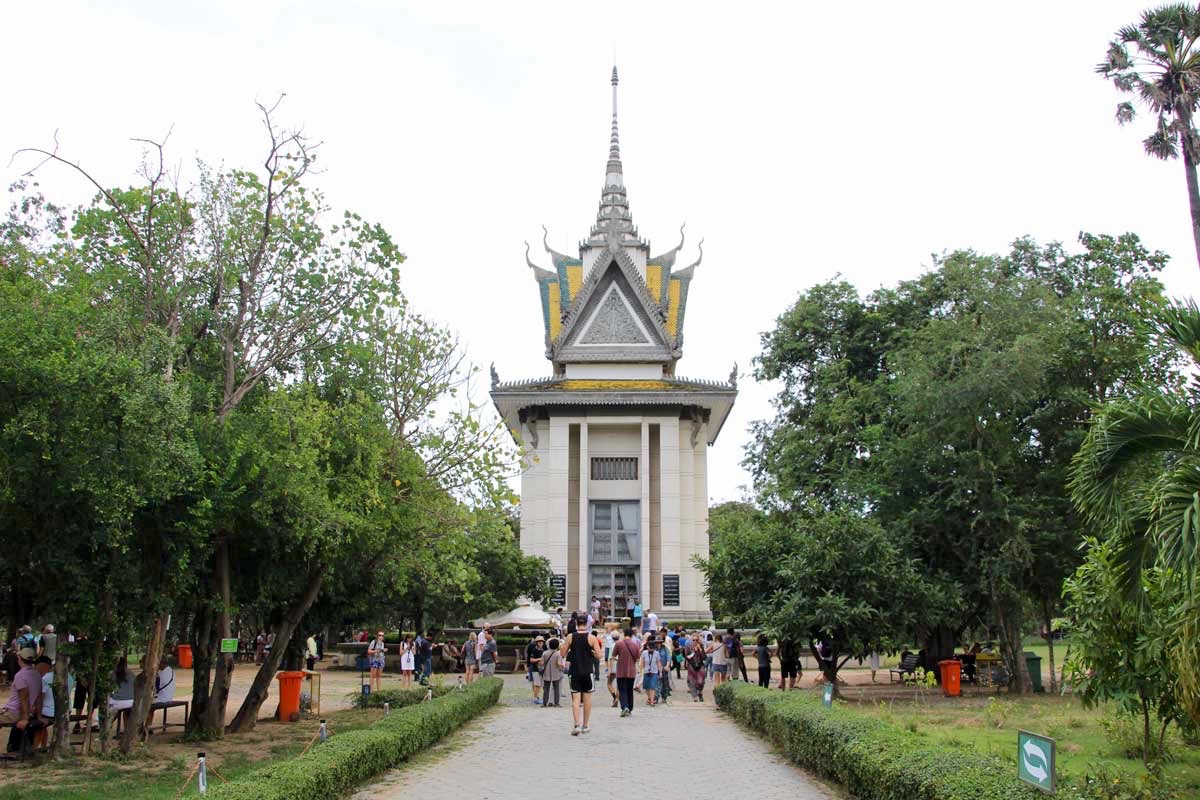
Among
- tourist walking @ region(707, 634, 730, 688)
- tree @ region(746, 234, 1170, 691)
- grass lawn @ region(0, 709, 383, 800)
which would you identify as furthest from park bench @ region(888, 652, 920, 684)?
grass lawn @ region(0, 709, 383, 800)

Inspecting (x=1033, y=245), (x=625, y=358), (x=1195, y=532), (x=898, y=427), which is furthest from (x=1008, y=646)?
(x=625, y=358)

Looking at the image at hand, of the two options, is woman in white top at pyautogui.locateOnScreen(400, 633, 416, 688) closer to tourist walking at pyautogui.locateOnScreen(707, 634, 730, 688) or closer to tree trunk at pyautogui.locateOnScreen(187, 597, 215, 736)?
tourist walking at pyautogui.locateOnScreen(707, 634, 730, 688)

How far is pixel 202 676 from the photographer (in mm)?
15750

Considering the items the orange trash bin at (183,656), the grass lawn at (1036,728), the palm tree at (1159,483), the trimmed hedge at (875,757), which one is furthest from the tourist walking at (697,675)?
the orange trash bin at (183,656)

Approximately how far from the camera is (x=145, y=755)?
1361 centimetres

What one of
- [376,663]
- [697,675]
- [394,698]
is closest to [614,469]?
[376,663]

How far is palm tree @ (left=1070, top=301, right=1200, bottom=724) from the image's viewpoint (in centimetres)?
798

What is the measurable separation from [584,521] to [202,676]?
26.0m

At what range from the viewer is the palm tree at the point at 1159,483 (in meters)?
7.98

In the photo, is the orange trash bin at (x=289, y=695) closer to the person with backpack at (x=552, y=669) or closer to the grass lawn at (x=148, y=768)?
the grass lawn at (x=148, y=768)

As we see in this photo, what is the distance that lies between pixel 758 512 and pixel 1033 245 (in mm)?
9669

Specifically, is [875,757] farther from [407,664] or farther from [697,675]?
[407,664]

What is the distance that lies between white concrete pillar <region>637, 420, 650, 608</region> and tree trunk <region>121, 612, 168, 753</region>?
27.2 metres

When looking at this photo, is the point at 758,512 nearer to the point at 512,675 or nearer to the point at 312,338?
the point at 512,675
